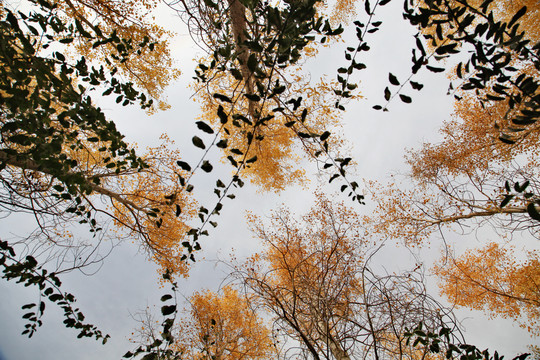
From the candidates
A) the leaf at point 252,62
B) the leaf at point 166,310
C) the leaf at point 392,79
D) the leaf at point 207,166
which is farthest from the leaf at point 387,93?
the leaf at point 166,310

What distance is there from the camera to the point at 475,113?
6469mm

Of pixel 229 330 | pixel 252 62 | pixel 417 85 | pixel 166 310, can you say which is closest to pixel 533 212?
pixel 417 85

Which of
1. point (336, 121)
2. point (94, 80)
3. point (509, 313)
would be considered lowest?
point (94, 80)

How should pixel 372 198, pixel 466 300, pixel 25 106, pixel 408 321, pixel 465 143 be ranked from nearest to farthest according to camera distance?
pixel 25 106 < pixel 408 321 < pixel 465 143 < pixel 372 198 < pixel 466 300

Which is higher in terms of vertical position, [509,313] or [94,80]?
[509,313]

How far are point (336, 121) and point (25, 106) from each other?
5.79 metres

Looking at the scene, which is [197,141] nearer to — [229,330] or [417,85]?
[417,85]

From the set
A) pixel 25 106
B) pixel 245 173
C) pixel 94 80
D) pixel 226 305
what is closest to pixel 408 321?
pixel 25 106

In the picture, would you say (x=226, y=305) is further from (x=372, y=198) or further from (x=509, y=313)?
(x=509, y=313)

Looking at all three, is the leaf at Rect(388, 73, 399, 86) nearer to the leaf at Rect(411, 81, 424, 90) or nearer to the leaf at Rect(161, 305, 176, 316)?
the leaf at Rect(411, 81, 424, 90)

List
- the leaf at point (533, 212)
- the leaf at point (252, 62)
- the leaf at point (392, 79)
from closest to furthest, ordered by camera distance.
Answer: the leaf at point (252, 62)
the leaf at point (533, 212)
the leaf at point (392, 79)

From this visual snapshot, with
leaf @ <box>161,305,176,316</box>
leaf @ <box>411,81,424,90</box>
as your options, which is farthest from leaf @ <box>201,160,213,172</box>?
leaf @ <box>411,81,424,90</box>

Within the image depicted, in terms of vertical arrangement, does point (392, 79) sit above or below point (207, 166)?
above

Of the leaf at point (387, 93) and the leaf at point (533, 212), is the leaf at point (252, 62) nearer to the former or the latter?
the leaf at point (387, 93)
